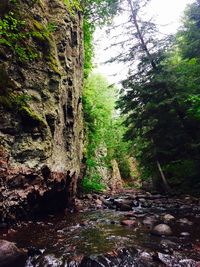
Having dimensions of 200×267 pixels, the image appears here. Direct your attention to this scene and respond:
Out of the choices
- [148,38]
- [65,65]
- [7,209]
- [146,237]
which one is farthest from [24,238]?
[148,38]

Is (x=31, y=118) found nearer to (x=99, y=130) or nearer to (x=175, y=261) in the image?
(x=175, y=261)

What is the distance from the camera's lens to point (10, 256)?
3957 millimetres

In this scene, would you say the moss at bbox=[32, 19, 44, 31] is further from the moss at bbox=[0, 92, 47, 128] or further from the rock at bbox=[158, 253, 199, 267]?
the rock at bbox=[158, 253, 199, 267]

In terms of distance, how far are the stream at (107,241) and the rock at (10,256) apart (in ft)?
0.48

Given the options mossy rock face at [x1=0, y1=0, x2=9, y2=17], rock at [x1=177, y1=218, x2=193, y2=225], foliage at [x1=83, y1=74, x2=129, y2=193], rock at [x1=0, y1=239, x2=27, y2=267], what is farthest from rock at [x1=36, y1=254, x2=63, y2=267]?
foliage at [x1=83, y1=74, x2=129, y2=193]

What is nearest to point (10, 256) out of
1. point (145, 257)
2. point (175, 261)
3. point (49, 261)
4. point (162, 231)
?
point (49, 261)

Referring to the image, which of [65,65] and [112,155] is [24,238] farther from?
[112,155]

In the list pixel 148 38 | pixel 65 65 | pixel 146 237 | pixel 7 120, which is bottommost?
pixel 146 237

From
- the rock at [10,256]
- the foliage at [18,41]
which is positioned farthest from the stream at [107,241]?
the foliage at [18,41]

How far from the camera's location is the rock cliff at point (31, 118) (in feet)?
20.1

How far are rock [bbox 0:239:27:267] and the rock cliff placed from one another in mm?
1720

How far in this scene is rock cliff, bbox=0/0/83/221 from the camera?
20.1 ft

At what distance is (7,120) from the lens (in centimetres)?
623

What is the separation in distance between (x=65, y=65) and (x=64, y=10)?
2807 millimetres
